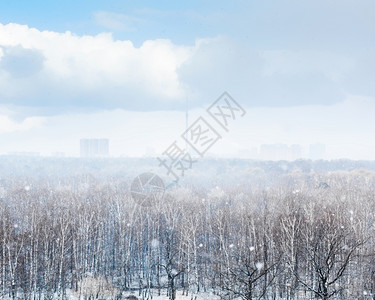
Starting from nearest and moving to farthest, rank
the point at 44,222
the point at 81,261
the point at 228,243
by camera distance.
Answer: the point at 44,222 < the point at 81,261 < the point at 228,243

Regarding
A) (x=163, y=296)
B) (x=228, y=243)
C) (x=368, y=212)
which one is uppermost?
(x=368, y=212)

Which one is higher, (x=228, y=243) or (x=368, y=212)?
(x=368, y=212)

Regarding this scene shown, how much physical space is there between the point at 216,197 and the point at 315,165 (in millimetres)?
102469

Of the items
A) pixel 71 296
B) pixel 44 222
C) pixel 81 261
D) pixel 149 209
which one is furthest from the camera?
pixel 149 209

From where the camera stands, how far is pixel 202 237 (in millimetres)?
45188

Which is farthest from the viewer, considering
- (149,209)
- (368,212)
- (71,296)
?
(149,209)

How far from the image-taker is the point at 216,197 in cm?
7312

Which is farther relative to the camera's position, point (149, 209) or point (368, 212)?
point (149, 209)

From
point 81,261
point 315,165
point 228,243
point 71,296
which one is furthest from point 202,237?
point 315,165

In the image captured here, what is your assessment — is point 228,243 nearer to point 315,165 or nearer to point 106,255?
point 106,255

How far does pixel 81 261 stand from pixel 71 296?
632 cm

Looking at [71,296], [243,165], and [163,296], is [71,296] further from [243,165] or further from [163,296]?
[243,165]

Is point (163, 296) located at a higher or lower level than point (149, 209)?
lower

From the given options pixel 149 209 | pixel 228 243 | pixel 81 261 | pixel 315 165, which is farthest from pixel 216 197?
pixel 315 165
